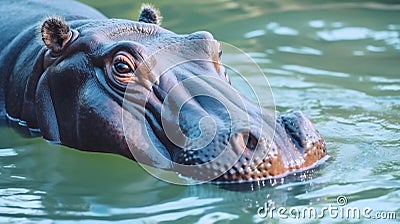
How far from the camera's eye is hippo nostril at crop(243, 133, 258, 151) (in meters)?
4.57

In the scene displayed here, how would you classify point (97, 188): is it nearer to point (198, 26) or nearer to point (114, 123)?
point (114, 123)

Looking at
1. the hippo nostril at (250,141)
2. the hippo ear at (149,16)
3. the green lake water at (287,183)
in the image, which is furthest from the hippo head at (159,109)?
the hippo ear at (149,16)

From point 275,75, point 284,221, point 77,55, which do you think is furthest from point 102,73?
point 275,75

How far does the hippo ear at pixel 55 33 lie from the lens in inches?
216

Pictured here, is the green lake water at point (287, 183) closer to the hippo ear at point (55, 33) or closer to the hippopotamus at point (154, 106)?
the hippopotamus at point (154, 106)

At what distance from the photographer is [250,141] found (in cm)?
460

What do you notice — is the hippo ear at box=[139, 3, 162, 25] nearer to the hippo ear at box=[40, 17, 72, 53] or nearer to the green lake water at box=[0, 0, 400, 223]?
the hippo ear at box=[40, 17, 72, 53]

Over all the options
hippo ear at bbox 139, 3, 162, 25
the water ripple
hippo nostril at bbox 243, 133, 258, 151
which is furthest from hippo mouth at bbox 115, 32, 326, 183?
the water ripple

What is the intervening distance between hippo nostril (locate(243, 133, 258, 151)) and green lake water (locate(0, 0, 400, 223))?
22 centimetres

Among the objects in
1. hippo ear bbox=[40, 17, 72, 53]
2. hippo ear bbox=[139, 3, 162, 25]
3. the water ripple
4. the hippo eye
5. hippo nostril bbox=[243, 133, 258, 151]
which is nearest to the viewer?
hippo nostril bbox=[243, 133, 258, 151]

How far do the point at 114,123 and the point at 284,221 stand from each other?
3.83 feet

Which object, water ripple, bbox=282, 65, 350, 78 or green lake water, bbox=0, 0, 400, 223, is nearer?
green lake water, bbox=0, 0, 400, 223

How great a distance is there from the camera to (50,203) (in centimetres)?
483

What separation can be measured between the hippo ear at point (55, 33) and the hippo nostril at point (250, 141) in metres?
→ 1.49
